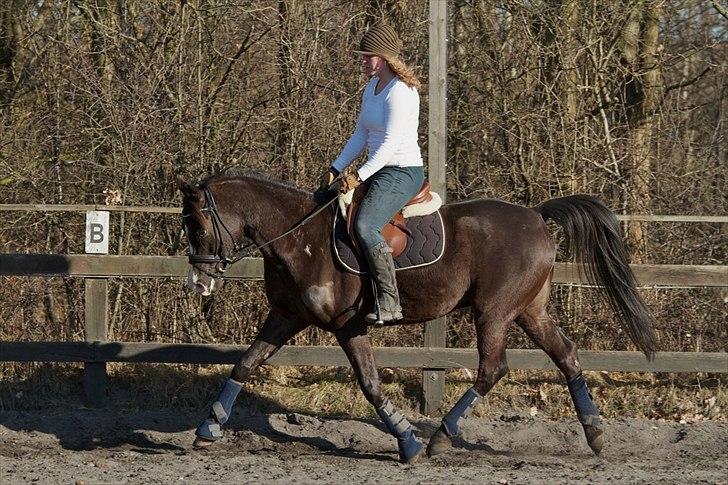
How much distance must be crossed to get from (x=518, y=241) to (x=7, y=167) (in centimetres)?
517

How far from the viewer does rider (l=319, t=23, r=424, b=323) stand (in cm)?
659

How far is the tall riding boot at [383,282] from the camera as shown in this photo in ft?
21.6

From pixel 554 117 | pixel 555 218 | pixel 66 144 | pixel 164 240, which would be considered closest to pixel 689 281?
pixel 555 218

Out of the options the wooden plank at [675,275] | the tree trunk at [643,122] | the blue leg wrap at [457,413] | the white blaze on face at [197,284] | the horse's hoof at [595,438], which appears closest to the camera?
the white blaze on face at [197,284]

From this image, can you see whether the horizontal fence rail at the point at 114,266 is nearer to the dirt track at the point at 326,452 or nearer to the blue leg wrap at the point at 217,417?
the dirt track at the point at 326,452

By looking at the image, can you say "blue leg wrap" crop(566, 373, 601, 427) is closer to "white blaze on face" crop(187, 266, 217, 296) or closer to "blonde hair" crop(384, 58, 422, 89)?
"blonde hair" crop(384, 58, 422, 89)

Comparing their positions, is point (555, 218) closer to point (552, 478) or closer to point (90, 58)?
point (552, 478)

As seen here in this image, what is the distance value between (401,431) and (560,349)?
1316 millimetres

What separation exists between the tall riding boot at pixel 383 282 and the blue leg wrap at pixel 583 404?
1.52m

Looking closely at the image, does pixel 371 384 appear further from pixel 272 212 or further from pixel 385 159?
pixel 385 159

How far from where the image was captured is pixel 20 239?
383 inches

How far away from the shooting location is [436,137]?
8430 mm

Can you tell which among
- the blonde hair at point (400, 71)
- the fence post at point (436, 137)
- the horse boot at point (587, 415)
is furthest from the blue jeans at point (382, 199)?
Result: the horse boot at point (587, 415)

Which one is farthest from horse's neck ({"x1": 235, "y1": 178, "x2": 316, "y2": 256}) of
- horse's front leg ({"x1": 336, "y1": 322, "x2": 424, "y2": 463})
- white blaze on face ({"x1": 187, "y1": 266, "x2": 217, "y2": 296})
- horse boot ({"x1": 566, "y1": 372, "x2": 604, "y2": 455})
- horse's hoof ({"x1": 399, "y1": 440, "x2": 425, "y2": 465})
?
horse boot ({"x1": 566, "y1": 372, "x2": 604, "y2": 455})
